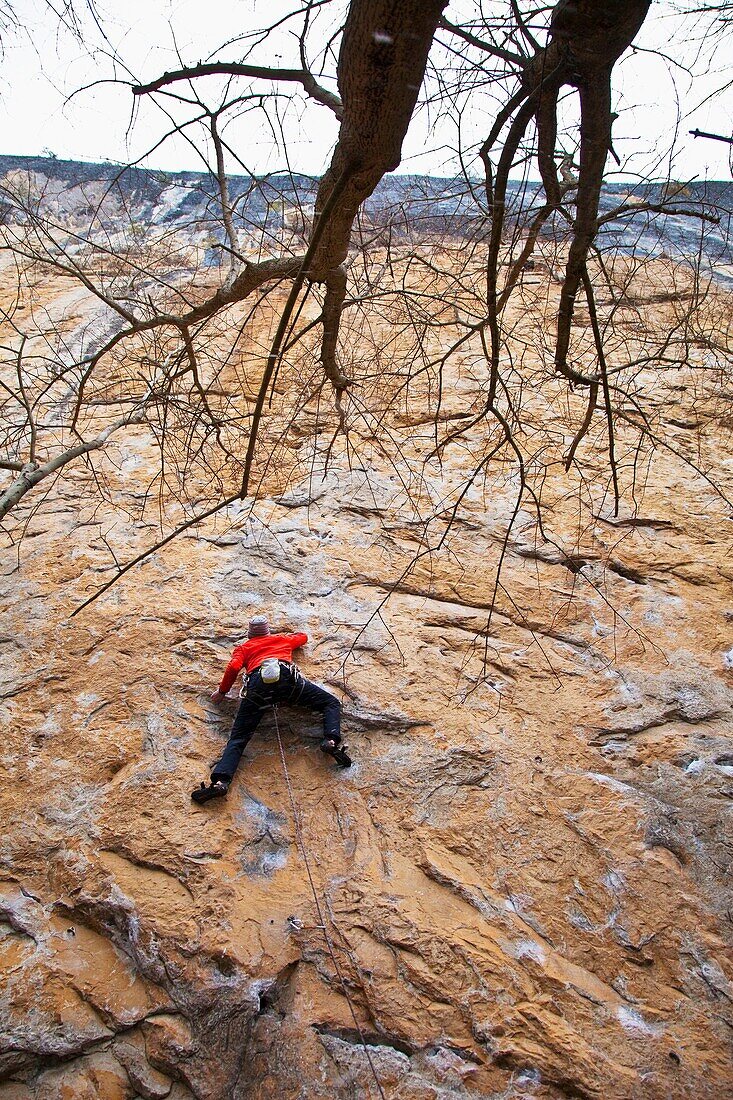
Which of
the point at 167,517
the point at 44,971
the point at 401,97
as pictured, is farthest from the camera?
the point at 167,517

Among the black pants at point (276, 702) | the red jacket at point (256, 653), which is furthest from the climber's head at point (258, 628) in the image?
the black pants at point (276, 702)

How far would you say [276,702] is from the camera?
286 centimetres

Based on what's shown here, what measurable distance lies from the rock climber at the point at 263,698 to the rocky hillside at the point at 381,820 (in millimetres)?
89

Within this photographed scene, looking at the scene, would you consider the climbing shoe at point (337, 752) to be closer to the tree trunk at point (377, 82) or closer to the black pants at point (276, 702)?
the black pants at point (276, 702)

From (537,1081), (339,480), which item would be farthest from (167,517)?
(537,1081)

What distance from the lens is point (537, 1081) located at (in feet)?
6.43

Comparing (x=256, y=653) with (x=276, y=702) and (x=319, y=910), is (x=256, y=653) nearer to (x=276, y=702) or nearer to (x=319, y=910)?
(x=276, y=702)

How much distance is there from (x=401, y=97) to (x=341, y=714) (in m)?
2.24

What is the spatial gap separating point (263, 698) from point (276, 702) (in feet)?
0.19

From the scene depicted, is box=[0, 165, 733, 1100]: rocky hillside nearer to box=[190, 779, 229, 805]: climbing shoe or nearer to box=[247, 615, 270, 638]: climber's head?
box=[190, 779, 229, 805]: climbing shoe

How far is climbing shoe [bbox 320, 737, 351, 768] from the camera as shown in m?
2.71

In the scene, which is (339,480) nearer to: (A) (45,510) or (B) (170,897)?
(A) (45,510)

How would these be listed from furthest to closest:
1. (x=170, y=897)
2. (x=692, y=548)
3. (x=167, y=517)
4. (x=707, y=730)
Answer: (x=167, y=517) → (x=692, y=548) → (x=707, y=730) → (x=170, y=897)

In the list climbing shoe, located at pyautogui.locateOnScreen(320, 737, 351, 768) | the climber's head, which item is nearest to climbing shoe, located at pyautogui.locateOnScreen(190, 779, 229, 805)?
climbing shoe, located at pyautogui.locateOnScreen(320, 737, 351, 768)
